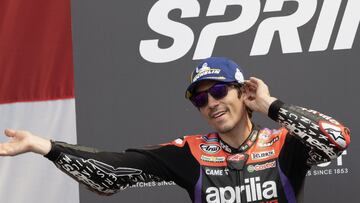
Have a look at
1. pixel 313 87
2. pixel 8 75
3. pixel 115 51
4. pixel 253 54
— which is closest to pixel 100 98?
pixel 115 51

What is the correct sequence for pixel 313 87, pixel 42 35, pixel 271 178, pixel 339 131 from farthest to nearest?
pixel 42 35 → pixel 313 87 → pixel 271 178 → pixel 339 131

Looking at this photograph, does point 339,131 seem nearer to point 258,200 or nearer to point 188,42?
point 258,200

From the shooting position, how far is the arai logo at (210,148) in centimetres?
278

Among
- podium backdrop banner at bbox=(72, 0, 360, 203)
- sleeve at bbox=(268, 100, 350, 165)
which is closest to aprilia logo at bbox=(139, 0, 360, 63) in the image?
podium backdrop banner at bbox=(72, 0, 360, 203)

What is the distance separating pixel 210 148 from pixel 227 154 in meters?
0.07

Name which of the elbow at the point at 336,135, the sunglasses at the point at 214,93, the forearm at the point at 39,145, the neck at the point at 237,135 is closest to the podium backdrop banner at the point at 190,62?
the neck at the point at 237,135

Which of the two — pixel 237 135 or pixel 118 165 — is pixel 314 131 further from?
pixel 118 165

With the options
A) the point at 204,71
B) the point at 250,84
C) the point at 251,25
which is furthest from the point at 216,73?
the point at 251,25

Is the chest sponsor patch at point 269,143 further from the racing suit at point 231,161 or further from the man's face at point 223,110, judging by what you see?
the man's face at point 223,110

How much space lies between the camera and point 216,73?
8.87ft

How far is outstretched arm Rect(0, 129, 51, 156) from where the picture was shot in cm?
237

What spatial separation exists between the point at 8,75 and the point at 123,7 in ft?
2.05

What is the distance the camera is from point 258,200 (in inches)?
105

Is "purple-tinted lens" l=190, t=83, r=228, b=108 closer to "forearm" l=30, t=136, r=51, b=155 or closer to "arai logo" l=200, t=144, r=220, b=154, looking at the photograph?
"arai logo" l=200, t=144, r=220, b=154
